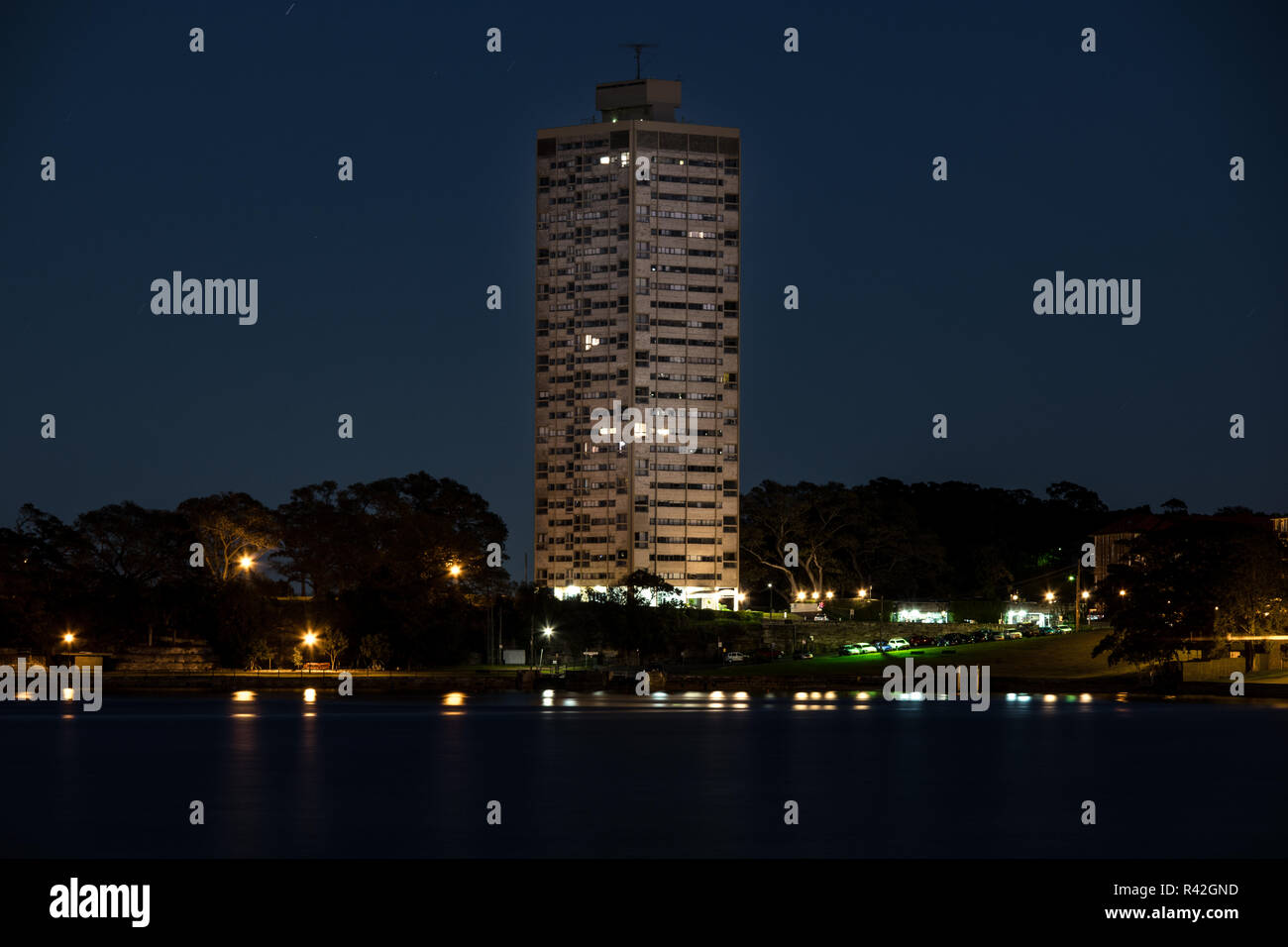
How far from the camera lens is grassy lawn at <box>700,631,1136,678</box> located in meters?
124

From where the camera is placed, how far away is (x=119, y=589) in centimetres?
13175

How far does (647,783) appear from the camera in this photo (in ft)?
186

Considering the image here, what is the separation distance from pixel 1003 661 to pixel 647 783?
75.7 metres

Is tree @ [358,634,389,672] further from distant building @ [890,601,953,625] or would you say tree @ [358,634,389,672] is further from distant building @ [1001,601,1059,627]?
distant building @ [1001,601,1059,627]

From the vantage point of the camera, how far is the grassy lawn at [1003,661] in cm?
12350

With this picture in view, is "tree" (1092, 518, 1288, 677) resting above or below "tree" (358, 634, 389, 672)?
above

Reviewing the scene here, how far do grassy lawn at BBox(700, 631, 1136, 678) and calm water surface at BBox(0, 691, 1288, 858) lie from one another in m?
26.2

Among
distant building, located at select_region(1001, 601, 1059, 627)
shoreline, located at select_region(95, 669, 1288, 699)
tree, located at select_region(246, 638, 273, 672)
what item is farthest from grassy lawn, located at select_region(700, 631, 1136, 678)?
tree, located at select_region(246, 638, 273, 672)

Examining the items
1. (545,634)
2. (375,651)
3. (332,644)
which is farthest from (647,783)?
(545,634)

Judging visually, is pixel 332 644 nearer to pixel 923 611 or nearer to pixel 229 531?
pixel 229 531

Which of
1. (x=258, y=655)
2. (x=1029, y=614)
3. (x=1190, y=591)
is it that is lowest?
(x=258, y=655)
